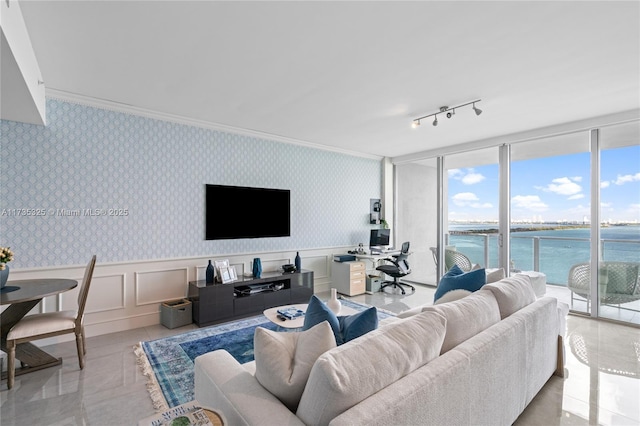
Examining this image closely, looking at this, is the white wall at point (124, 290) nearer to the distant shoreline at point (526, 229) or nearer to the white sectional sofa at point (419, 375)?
the white sectional sofa at point (419, 375)

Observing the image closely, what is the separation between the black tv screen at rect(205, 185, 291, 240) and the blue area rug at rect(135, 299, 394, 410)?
→ 4.19 ft

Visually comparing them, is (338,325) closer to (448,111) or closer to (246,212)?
(448,111)

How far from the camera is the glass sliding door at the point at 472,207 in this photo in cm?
530

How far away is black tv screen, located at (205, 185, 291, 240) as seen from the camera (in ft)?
14.5

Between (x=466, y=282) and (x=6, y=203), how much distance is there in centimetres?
439

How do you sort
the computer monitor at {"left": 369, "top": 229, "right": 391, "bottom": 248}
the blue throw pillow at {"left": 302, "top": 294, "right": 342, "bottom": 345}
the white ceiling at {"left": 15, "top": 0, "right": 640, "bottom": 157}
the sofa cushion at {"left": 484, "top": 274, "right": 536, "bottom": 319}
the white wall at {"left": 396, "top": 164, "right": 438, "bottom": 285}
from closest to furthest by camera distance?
the blue throw pillow at {"left": 302, "top": 294, "right": 342, "bottom": 345} → the white ceiling at {"left": 15, "top": 0, "right": 640, "bottom": 157} → the sofa cushion at {"left": 484, "top": 274, "right": 536, "bottom": 319} → the computer monitor at {"left": 369, "top": 229, "right": 391, "bottom": 248} → the white wall at {"left": 396, "top": 164, "right": 438, "bottom": 285}

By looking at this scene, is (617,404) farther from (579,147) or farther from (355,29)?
(579,147)

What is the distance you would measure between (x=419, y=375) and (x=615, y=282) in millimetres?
4455

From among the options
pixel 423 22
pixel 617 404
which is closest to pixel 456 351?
pixel 617 404

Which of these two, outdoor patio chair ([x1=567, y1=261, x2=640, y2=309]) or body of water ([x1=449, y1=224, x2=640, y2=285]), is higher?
body of water ([x1=449, y1=224, x2=640, y2=285])

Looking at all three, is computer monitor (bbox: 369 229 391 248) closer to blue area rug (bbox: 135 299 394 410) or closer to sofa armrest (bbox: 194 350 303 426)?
blue area rug (bbox: 135 299 394 410)

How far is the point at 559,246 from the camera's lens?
4758 millimetres

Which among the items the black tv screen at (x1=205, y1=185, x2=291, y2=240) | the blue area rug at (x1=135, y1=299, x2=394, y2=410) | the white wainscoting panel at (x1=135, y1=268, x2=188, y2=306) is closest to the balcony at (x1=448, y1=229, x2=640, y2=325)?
the black tv screen at (x1=205, y1=185, x2=291, y2=240)

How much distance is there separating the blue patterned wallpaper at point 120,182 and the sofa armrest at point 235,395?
2.74m
